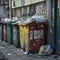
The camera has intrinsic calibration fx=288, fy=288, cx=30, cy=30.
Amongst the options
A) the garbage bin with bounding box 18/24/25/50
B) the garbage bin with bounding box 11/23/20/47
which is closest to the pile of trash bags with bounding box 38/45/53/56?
the garbage bin with bounding box 18/24/25/50

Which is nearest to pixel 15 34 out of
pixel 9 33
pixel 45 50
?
pixel 9 33

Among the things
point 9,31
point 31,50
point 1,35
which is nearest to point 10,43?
point 9,31

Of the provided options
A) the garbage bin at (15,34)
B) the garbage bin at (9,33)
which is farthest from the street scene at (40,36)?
the garbage bin at (9,33)

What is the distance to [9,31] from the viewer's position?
1573 cm

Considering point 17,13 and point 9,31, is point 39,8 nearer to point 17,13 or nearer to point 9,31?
point 9,31

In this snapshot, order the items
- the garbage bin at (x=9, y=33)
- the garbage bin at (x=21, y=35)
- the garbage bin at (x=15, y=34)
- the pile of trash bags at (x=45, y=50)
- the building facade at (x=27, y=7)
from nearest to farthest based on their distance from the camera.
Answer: the pile of trash bags at (x=45, y=50)
the garbage bin at (x=21, y=35)
the building facade at (x=27, y=7)
the garbage bin at (x=15, y=34)
the garbage bin at (x=9, y=33)

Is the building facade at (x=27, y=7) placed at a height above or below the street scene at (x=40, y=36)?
above

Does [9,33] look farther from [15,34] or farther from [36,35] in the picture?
[36,35]

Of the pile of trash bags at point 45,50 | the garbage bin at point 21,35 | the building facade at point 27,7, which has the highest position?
the building facade at point 27,7

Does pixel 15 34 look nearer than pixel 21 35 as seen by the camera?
No

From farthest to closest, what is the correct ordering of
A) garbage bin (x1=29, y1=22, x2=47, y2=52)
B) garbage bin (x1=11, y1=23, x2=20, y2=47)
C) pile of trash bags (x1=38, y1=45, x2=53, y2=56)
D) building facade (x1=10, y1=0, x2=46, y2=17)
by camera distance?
1. garbage bin (x1=11, y1=23, x2=20, y2=47)
2. building facade (x1=10, y1=0, x2=46, y2=17)
3. garbage bin (x1=29, y1=22, x2=47, y2=52)
4. pile of trash bags (x1=38, y1=45, x2=53, y2=56)

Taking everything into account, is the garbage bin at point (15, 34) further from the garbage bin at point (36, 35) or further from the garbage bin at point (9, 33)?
the garbage bin at point (36, 35)

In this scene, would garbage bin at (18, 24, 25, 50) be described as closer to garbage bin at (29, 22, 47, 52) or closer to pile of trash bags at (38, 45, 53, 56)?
garbage bin at (29, 22, 47, 52)

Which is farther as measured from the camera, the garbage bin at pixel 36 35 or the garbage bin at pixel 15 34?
the garbage bin at pixel 15 34
